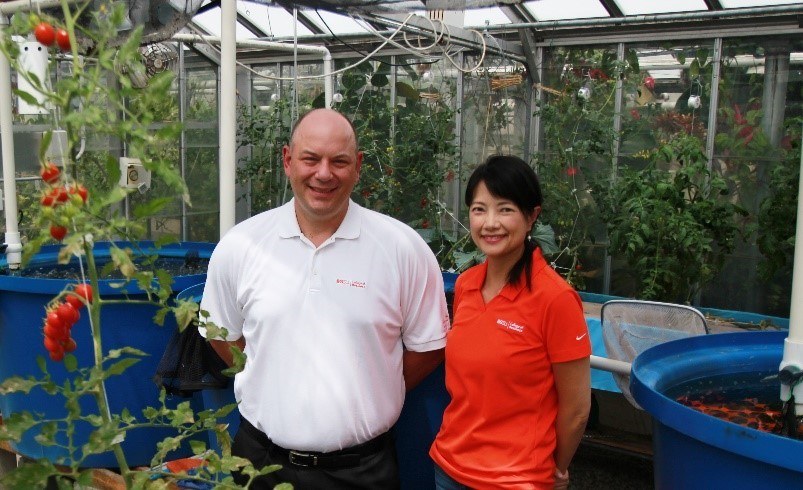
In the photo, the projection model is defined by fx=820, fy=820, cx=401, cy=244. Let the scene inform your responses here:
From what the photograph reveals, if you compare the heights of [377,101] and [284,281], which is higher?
[377,101]

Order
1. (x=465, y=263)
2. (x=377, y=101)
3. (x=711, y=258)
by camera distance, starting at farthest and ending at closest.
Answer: (x=377, y=101) → (x=711, y=258) → (x=465, y=263)

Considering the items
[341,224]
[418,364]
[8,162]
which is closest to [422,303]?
[418,364]

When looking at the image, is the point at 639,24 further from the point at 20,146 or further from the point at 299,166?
the point at 299,166

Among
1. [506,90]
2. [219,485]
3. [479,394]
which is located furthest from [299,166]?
[506,90]

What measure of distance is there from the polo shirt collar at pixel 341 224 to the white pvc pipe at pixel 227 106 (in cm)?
59


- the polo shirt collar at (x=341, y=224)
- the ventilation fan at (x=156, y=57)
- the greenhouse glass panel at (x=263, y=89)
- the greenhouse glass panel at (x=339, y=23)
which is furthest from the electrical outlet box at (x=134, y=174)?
the greenhouse glass panel at (x=263, y=89)

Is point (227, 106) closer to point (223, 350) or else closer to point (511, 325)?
point (223, 350)

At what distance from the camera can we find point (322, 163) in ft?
6.03

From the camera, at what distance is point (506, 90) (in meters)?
7.28

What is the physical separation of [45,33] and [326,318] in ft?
3.23

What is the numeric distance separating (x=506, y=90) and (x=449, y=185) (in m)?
1.00

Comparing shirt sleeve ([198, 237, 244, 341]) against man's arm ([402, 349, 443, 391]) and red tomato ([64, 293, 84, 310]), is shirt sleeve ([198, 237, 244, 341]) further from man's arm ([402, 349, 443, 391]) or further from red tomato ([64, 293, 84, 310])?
red tomato ([64, 293, 84, 310])

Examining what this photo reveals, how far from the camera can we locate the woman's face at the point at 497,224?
1776 mm

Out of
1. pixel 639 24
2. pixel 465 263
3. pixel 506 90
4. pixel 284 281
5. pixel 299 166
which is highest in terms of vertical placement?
pixel 639 24
